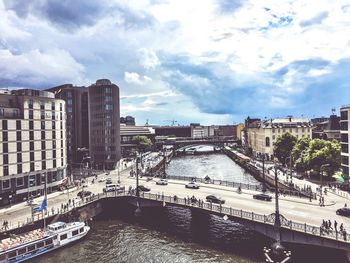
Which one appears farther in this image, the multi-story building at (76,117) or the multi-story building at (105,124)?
the multi-story building at (76,117)

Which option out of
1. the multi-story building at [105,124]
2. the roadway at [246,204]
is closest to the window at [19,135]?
the roadway at [246,204]

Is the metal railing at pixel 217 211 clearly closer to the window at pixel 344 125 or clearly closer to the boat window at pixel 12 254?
the boat window at pixel 12 254

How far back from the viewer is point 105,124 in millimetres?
144375

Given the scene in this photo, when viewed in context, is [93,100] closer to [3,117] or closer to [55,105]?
[55,105]

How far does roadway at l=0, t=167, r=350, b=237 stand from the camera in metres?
54.9

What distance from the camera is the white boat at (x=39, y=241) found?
4994 cm

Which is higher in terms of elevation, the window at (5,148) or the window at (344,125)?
the window at (344,125)

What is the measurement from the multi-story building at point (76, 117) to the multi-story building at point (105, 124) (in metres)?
12.0

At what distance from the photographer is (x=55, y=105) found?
8875cm

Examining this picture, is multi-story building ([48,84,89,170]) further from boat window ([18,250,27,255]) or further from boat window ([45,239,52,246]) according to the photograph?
boat window ([18,250,27,255])

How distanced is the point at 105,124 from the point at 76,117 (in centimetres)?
2253

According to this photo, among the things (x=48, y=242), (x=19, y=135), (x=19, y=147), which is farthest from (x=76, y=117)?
(x=48, y=242)

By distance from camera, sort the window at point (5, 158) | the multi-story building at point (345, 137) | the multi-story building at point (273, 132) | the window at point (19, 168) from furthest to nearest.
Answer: the multi-story building at point (273, 132)
the multi-story building at point (345, 137)
the window at point (19, 168)
the window at point (5, 158)

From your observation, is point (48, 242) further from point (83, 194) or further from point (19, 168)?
point (19, 168)
